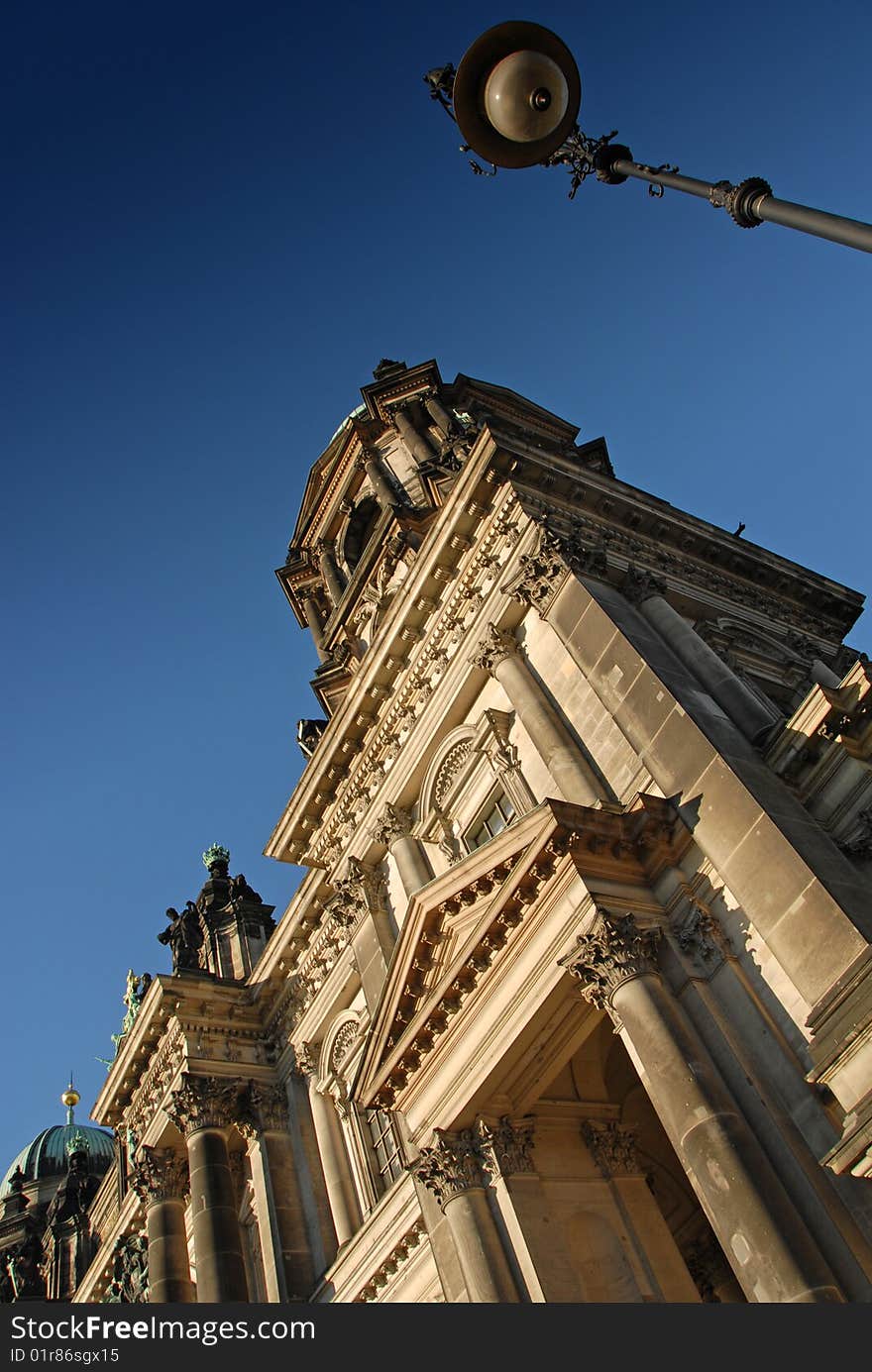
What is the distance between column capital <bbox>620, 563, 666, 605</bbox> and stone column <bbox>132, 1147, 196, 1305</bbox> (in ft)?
58.0

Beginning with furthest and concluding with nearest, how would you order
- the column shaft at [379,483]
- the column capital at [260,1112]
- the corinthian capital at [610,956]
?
1. the column shaft at [379,483]
2. the column capital at [260,1112]
3. the corinthian capital at [610,956]

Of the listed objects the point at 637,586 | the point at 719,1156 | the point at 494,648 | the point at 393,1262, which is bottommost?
the point at 719,1156

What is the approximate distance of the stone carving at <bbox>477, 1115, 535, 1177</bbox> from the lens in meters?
15.5

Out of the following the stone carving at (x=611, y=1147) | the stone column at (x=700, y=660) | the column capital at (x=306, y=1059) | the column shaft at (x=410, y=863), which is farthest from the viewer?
the column capital at (x=306, y=1059)

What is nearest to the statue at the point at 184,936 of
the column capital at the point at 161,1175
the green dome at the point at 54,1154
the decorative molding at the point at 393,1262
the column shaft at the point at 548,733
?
the column capital at the point at 161,1175

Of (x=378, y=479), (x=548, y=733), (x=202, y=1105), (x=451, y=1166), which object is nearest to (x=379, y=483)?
(x=378, y=479)

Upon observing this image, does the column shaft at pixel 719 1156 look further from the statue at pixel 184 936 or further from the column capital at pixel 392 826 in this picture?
the statue at pixel 184 936

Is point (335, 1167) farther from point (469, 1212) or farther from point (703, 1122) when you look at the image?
point (703, 1122)

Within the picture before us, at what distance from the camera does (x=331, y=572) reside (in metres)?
37.8

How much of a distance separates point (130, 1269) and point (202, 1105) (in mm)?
10575

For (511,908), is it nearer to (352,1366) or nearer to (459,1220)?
(459,1220)

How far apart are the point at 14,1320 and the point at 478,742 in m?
11.9

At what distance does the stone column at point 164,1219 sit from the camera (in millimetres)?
24000

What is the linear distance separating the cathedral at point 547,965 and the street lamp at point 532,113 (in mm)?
7597
